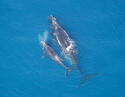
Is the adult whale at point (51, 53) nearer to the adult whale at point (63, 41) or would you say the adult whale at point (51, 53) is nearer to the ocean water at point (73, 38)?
the adult whale at point (63, 41)

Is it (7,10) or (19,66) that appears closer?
(7,10)

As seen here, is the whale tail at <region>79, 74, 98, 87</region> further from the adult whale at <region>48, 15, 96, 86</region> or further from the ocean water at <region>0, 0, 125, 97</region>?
the adult whale at <region>48, 15, 96, 86</region>

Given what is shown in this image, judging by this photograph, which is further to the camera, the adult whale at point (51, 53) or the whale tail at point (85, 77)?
the whale tail at point (85, 77)

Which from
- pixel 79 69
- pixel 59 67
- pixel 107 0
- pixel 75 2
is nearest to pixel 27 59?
pixel 59 67

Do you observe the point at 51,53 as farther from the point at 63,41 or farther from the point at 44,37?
the point at 63,41

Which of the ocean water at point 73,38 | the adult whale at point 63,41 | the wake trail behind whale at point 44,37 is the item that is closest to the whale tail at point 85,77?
the ocean water at point 73,38

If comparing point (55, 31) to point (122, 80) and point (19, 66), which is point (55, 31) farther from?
point (122, 80)
